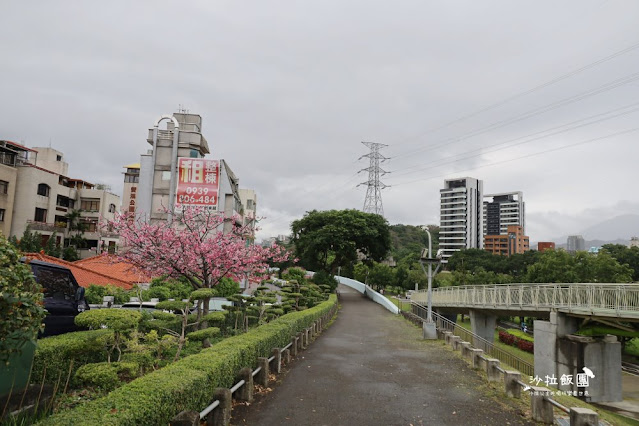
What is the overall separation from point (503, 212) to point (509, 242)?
2503 cm

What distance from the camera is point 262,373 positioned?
934 centimetres

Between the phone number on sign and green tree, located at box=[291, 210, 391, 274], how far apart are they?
38.2 feet

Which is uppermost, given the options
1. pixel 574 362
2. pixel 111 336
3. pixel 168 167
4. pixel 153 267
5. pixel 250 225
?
pixel 168 167

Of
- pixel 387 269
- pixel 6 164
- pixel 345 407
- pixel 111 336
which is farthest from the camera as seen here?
pixel 387 269

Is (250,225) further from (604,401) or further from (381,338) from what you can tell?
(604,401)

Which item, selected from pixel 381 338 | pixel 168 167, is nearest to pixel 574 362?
pixel 381 338

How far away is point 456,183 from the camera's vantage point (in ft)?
397

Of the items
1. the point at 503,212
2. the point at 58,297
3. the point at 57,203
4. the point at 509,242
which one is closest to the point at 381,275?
the point at 57,203

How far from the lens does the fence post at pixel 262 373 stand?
30.5 feet

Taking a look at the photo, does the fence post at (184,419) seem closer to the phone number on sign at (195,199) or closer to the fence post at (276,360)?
the fence post at (276,360)

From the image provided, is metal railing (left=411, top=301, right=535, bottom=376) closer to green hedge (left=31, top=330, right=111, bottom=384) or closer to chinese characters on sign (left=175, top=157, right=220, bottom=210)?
green hedge (left=31, top=330, right=111, bottom=384)

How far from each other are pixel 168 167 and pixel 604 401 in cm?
3414

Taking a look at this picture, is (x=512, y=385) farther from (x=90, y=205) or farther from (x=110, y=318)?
(x=90, y=205)

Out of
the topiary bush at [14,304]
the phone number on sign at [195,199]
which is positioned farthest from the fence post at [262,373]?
the phone number on sign at [195,199]
